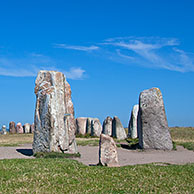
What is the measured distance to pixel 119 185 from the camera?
883 centimetres

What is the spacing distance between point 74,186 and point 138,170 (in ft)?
9.72

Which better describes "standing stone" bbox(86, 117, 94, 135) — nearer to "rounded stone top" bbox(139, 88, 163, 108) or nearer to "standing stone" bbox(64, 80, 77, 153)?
"rounded stone top" bbox(139, 88, 163, 108)

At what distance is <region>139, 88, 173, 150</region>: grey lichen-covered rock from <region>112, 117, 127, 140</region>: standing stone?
9765mm

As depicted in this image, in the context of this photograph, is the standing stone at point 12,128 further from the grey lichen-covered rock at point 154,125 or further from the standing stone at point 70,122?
the standing stone at point 70,122

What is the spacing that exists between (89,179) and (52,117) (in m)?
6.94

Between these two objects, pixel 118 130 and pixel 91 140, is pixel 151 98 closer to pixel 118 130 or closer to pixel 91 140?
pixel 91 140

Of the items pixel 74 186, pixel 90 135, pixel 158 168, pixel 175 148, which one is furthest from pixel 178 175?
pixel 90 135

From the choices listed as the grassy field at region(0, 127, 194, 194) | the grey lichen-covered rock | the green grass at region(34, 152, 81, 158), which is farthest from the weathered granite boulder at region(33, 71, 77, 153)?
the grey lichen-covered rock

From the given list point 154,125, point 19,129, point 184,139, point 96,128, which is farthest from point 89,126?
point 154,125

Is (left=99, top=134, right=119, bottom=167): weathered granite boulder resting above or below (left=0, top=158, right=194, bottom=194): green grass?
above

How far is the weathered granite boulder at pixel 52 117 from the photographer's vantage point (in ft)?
52.6

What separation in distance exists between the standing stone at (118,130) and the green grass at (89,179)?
1770cm

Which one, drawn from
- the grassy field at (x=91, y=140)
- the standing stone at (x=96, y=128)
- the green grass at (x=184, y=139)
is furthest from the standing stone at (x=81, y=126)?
the green grass at (x=184, y=139)

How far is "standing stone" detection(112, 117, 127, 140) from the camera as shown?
29.4m
